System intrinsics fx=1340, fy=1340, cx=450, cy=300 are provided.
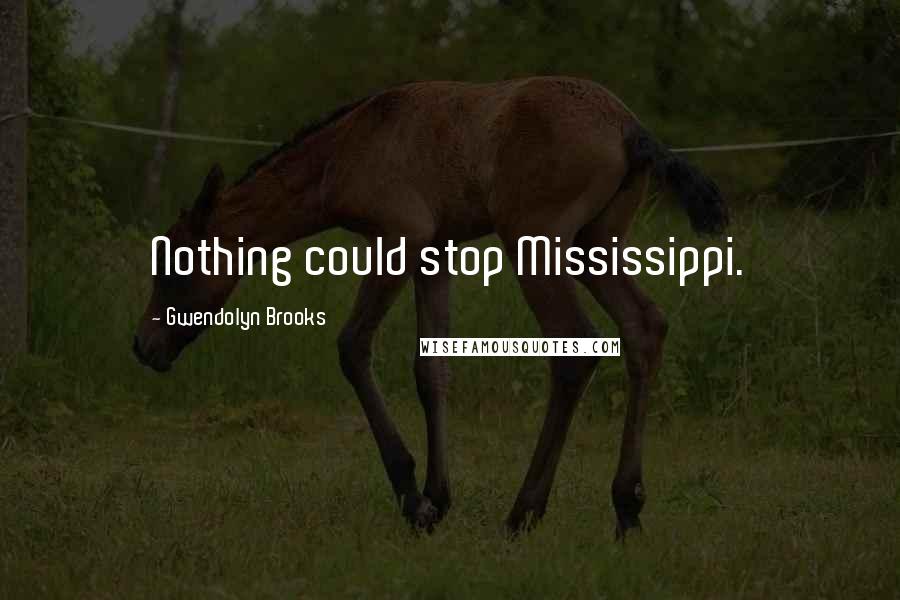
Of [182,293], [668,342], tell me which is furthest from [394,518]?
[668,342]

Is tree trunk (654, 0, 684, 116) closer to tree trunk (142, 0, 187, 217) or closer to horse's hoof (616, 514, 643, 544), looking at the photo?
horse's hoof (616, 514, 643, 544)

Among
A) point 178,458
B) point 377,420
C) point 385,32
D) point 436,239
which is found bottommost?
point 178,458

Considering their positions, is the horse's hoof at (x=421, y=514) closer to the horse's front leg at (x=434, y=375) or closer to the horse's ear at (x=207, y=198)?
the horse's front leg at (x=434, y=375)

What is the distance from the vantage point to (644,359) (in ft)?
17.2

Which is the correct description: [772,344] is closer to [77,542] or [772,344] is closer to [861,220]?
[861,220]

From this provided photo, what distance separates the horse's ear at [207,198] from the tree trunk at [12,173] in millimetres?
2745

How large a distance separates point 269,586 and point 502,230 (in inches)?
68.6

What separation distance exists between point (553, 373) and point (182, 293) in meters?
1.86

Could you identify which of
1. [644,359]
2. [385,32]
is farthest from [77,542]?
[385,32]

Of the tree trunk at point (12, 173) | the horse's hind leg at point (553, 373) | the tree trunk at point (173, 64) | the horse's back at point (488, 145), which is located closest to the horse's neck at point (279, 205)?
the horse's back at point (488, 145)

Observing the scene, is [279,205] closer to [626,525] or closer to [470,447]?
[626,525]

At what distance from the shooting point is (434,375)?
19.1 ft

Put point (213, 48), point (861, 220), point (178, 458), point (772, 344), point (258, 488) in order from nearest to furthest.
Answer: point (258, 488) < point (178, 458) < point (772, 344) < point (861, 220) < point (213, 48)

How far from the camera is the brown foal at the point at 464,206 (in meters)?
5.16
